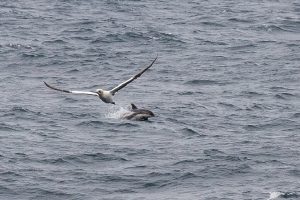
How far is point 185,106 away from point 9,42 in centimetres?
2176

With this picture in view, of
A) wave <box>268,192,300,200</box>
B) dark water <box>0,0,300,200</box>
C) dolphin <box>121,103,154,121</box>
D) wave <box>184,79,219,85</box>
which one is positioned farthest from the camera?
wave <box>184,79,219,85</box>

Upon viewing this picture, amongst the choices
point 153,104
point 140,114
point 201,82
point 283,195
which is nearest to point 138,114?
point 140,114

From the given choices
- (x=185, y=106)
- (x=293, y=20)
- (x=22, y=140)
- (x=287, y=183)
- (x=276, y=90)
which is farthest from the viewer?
(x=293, y=20)

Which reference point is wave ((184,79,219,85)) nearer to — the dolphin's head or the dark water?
the dark water

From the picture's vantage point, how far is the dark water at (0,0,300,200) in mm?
44812

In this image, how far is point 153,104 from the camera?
57.4 m

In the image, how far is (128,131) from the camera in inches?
2042

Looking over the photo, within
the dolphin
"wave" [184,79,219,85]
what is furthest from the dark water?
the dolphin

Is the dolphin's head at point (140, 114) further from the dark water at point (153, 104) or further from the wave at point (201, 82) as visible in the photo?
the wave at point (201, 82)

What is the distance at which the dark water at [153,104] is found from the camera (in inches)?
1764

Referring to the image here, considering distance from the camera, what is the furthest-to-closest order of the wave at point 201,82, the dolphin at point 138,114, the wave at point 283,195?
the wave at point 201,82, the dolphin at point 138,114, the wave at point 283,195

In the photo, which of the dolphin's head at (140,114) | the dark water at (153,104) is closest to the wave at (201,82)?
the dark water at (153,104)

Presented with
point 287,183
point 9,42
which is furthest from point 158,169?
point 9,42

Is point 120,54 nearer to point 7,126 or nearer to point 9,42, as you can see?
point 9,42
